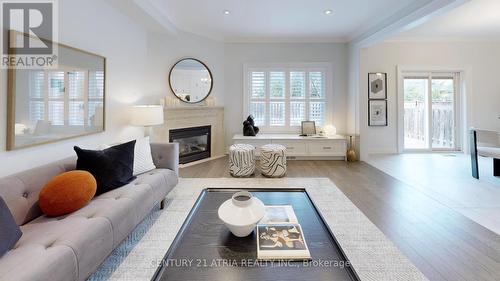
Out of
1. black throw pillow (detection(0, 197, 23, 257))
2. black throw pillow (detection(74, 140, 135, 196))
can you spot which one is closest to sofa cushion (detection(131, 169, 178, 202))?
black throw pillow (detection(74, 140, 135, 196))

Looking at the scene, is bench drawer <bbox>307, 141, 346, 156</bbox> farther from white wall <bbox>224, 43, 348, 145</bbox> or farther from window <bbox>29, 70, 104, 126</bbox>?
window <bbox>29, 70, 104, 126</bbox>

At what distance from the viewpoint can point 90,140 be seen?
306cm

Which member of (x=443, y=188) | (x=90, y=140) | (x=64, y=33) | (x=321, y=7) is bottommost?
(x=443, y=188)

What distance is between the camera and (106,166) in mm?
2271

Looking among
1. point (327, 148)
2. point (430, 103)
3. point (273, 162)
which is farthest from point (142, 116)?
point (430, 103)

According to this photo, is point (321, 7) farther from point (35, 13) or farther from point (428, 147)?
point (428, 147)

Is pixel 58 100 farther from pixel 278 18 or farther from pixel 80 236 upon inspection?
pixel 278 18

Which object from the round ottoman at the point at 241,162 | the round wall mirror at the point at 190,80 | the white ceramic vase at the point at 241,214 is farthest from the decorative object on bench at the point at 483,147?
the round wall mirror at the point at 190,80

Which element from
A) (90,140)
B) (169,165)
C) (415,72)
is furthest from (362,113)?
(90,140)

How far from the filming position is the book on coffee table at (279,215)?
1695mm

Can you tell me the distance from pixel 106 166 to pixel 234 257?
5.11 ft

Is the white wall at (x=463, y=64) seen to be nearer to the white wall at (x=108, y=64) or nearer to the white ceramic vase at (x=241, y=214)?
the white wall at (x=108, y=64)

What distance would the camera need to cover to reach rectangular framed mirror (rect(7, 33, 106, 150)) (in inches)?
80.3

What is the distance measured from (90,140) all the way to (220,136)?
299cm
